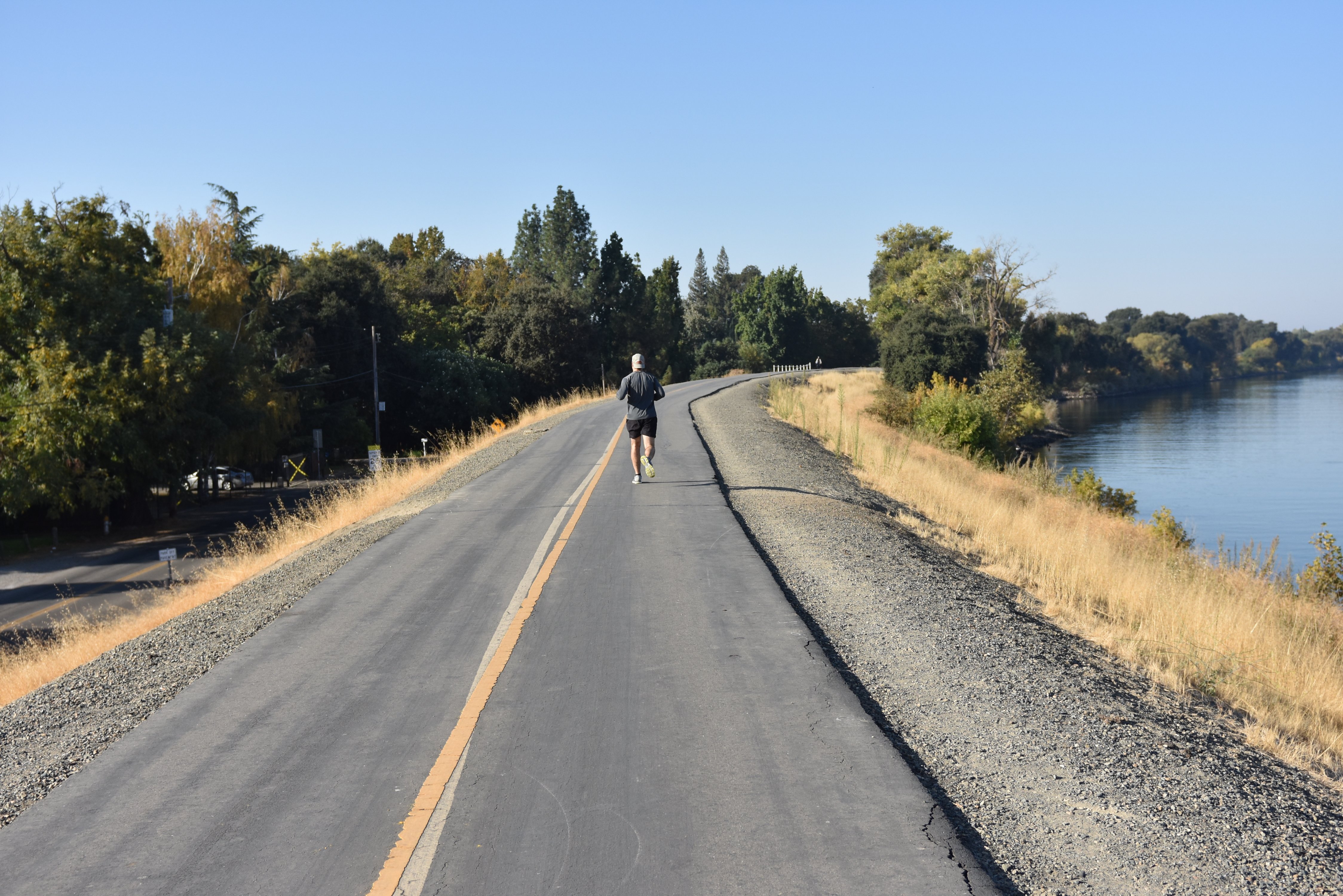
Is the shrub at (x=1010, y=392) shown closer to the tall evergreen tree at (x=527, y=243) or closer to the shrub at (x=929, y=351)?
the shrub at (x=929, y=351)

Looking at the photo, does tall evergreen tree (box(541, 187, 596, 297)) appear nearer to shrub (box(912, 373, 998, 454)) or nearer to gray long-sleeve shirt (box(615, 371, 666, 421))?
shrub (box(912, 373, 998, 454))

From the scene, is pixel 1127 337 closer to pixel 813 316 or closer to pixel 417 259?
pixel 813 316

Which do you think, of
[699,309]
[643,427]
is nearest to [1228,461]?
[643,427]

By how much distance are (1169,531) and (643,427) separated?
11.7m

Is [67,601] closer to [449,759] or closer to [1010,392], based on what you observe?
[449,759]

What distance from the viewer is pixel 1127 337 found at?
13725 centimetres

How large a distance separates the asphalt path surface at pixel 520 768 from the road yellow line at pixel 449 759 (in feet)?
0.16

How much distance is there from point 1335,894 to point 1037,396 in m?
51.7

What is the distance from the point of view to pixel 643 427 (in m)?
14.5

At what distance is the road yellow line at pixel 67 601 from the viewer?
862 inches

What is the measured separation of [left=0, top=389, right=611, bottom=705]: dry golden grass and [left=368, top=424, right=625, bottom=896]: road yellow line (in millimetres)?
4872

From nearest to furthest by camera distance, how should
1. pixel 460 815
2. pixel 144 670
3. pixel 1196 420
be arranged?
pixel 460 815 < pixel 144 670 < pixel 1196 420

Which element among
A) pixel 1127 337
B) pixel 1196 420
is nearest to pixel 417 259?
pixel 1196 420

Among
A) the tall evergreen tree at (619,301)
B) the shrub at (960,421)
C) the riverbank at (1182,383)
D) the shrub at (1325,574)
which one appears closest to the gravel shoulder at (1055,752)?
the shrub at (1325,574)
